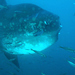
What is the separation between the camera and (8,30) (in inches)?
107

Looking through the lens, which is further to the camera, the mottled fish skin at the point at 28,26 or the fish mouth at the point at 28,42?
the fish mouth at the point at 28,42

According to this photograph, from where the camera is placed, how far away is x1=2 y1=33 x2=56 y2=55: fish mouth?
8.36ft

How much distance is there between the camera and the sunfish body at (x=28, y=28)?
2398 millimetres

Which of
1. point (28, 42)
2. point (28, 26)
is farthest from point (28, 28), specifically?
point (28, 42)

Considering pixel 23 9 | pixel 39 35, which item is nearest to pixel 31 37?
pixel 39 35

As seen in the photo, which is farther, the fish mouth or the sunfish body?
the fish mouth

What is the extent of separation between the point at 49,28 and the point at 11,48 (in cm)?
107

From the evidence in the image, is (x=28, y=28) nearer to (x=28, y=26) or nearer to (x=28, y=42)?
(x=28, y=26)

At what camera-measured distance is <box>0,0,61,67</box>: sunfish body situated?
7.87 ft

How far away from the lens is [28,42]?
263 cm

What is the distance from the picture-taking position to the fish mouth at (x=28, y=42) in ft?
8.36

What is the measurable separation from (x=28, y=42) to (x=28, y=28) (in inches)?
12.1

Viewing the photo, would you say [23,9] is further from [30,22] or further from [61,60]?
[61,60]

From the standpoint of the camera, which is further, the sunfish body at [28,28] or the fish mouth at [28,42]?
the fish mouth at [28,42]
